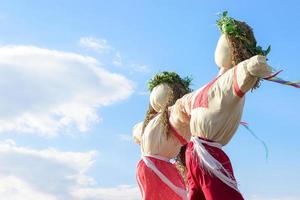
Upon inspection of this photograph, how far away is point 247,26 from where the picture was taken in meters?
4.30

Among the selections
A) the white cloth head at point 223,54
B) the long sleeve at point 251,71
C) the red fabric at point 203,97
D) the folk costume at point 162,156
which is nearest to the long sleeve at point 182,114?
the folk costume at point 162,156

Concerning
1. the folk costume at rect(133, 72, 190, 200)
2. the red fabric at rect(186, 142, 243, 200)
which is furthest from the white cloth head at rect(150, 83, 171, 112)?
the red fabric at rect(186, 142, 243, 200)

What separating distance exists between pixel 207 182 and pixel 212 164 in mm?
120

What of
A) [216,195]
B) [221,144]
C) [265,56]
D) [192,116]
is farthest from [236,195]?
[265,56]

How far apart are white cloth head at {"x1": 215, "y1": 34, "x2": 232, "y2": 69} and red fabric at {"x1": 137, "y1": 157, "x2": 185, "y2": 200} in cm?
111

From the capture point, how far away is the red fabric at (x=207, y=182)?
3.84 metres

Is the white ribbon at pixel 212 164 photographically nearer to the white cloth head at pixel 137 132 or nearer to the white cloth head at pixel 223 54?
the white cloth head at pixel 223 54

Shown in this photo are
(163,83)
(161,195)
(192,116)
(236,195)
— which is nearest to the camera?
(236,195)

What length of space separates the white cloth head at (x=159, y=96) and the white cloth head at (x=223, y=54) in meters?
1.00

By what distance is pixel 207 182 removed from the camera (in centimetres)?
392

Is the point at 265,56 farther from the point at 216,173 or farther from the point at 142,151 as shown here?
the point at 142,151

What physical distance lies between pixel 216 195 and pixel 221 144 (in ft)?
1.26

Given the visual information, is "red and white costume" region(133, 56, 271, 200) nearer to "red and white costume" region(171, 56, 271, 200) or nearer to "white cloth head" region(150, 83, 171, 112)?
"red and white costume" region(171, 56, 271, 200)

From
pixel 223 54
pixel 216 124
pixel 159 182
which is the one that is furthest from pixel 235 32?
pixel 159 182
